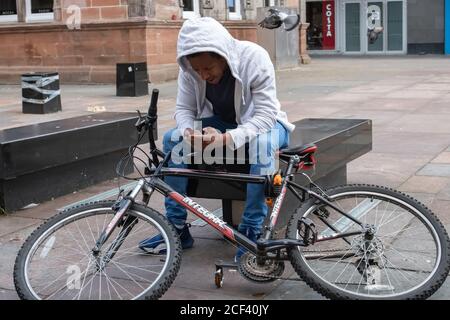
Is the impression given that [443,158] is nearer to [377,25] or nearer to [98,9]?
[98,9]

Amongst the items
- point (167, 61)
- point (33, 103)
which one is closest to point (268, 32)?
point (167, 61)

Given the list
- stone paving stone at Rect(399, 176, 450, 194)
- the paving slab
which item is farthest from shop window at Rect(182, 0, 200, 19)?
stone paving stone at Rect(399, 176, 450, 194)

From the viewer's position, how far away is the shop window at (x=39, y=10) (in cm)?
1852

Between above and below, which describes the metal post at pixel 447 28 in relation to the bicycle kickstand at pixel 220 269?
above

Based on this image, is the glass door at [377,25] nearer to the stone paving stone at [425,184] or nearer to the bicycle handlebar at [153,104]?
the stone paving stone at [425,184]

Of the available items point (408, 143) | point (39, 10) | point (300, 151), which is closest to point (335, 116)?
point (408, 143)

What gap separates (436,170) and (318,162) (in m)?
2.26

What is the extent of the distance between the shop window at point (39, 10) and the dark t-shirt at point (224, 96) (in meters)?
15.4

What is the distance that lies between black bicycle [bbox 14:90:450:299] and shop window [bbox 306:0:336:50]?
28.3 m

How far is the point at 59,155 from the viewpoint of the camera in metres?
5.82

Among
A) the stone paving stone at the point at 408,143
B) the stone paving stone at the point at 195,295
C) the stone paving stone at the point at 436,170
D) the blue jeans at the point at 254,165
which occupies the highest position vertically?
the blue jeans at the point at 254,165

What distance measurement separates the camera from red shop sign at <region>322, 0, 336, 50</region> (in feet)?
102

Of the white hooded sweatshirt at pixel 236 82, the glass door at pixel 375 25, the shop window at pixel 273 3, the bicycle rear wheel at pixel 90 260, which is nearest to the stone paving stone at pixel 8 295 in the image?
the bicycle rear wheel at pixel 90 260

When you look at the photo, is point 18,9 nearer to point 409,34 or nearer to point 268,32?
point 268,32
